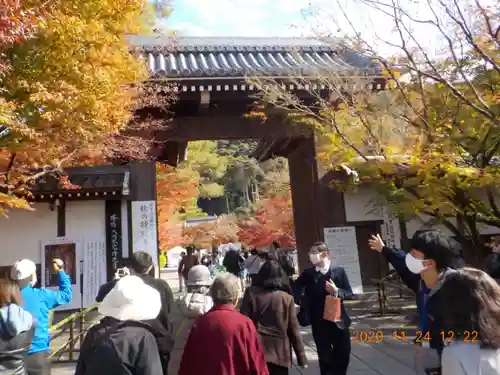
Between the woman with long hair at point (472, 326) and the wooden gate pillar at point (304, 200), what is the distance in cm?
777

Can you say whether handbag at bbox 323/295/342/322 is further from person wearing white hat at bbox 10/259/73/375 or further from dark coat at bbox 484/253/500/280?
person wearing white hat at bbox 10/259/73/375

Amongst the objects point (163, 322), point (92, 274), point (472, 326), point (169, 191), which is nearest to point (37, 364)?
point (163, 322)

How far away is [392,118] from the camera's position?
6.26 m

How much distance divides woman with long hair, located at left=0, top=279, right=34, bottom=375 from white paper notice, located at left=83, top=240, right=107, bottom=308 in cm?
573

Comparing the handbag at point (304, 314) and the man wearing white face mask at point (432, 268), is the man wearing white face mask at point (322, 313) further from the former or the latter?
the man wearing white face mask at point (432, 268)

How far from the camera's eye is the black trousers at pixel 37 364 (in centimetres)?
346

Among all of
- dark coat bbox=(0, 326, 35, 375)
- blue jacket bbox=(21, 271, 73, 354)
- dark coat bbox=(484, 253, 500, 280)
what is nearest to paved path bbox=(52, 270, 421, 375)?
dark coat bbox=(484, 253, 500, 280)

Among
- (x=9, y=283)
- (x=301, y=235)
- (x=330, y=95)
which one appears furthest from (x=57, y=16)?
(x=301, y=235)

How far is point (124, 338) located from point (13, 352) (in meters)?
1.47

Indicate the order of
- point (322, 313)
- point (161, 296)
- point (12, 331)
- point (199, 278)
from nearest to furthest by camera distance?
point (12, 331) < point (199, 278) < point (161, 296) < point (322, 313)

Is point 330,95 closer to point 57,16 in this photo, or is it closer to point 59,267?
point 57,16

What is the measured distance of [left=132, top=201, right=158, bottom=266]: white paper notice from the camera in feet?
27.7

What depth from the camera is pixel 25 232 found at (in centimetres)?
871

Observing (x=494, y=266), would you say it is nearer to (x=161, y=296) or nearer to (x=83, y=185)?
(x=161, y=296)
